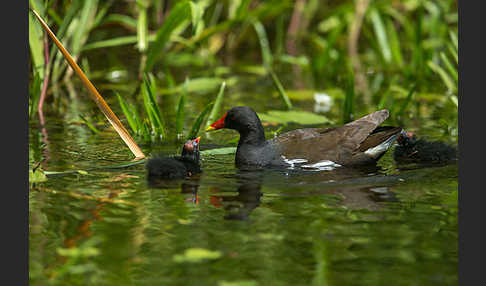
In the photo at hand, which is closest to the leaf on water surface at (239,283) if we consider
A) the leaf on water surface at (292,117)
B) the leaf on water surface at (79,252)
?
the leaf on water surface at (79,252)

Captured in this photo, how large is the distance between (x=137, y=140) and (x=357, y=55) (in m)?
7.30

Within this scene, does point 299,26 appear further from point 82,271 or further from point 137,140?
point 82,271

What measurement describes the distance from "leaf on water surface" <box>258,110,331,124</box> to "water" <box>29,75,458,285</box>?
1.56 meters

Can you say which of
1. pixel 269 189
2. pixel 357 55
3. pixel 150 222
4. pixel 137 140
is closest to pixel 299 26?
pixel 357 55

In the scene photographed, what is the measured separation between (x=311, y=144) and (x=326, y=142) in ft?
0.44

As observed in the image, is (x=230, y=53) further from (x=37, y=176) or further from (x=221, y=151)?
(x=37, y=176)

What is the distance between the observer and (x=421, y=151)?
251 inches

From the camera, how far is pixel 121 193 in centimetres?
511

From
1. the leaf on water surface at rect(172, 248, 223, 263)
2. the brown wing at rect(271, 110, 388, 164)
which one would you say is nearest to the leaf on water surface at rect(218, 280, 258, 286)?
the leaf on water surface at rect(172, 248, 223, 263)

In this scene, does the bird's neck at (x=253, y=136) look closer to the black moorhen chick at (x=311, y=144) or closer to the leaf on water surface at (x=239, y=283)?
the black moorhen chick at (x=311, y=144)

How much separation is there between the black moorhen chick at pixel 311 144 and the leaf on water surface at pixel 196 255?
2.28 m

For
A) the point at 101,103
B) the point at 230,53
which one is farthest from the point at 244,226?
the point at 230,53

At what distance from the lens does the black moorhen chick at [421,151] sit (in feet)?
20.5

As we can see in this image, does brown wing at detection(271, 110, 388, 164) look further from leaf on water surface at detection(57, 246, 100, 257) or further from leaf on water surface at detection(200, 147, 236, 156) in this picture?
leaf on water surface at detection(57, 246, 100, 257)
